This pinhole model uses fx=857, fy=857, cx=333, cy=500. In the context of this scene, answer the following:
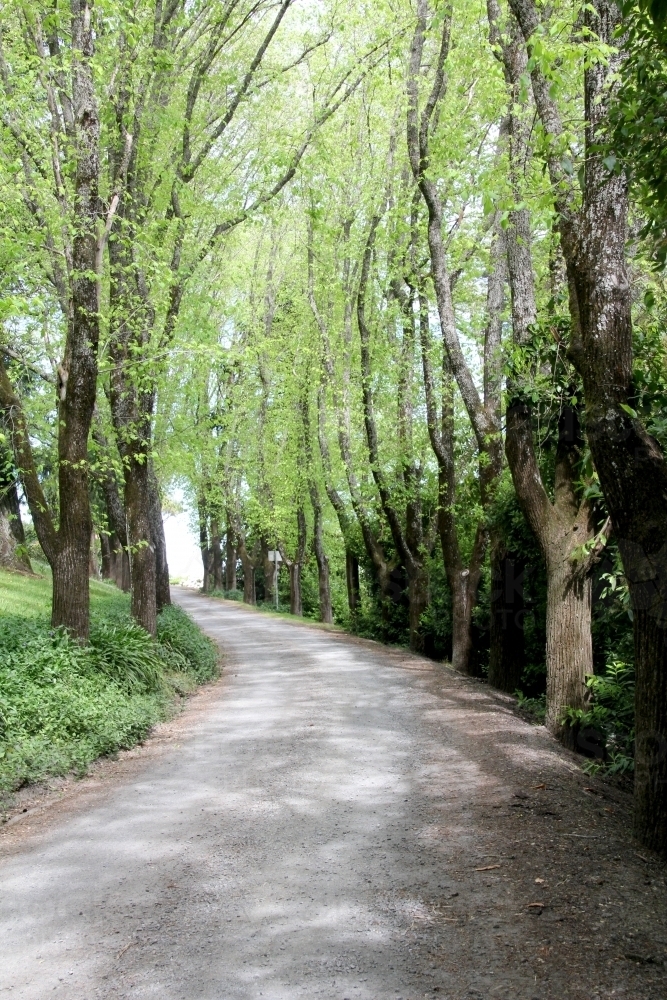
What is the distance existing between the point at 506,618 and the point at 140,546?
6156 mm

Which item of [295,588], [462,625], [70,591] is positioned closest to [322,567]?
[295,588]

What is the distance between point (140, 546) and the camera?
14.5 m

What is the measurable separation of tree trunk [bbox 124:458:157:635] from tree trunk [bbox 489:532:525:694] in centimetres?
573

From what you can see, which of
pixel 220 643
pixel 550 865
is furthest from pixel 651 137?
pixel 220 643

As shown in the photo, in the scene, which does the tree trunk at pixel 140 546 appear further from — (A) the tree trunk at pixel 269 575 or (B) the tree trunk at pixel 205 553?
(B) the tree trunk at pixel 205 553

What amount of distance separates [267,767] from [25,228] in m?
7.53

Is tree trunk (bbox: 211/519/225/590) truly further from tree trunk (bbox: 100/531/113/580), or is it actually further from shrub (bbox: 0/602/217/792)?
shrub (bbox: 0/602/217/792)

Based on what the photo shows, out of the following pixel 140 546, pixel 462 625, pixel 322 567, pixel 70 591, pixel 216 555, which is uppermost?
pixel 140 546

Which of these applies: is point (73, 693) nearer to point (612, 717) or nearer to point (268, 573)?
point (612, 717)

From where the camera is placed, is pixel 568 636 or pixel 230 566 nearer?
pixel 568 636

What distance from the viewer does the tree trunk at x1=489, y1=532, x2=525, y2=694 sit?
12.6 metres

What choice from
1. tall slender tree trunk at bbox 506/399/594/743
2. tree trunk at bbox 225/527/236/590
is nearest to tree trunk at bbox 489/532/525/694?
tall slender tree trunk at bbox 506/399/594/743

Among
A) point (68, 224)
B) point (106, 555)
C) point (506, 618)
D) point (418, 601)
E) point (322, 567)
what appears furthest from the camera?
point (106, 555)

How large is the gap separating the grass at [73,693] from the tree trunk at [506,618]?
5013 millimetres
